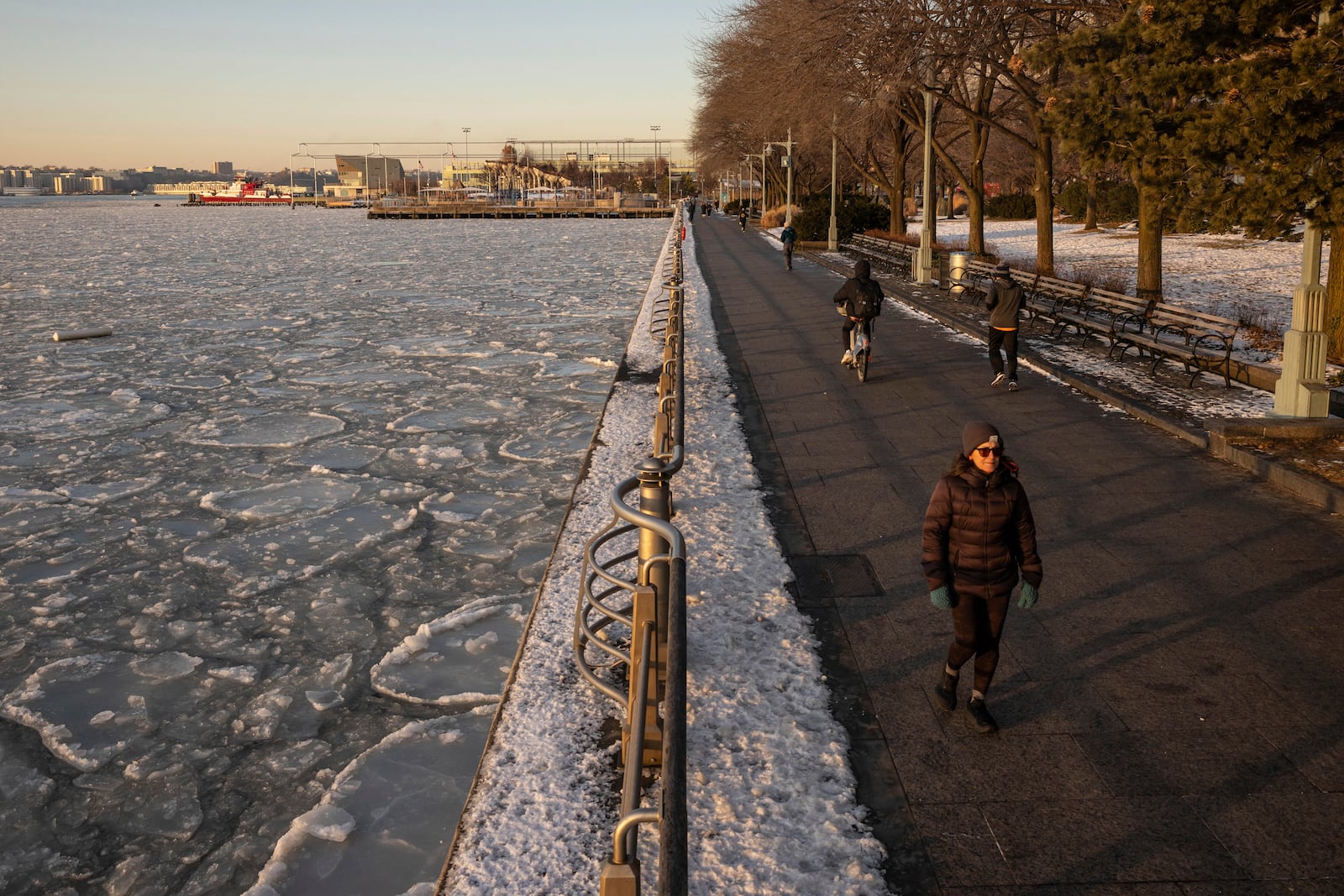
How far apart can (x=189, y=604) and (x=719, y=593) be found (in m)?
3.66

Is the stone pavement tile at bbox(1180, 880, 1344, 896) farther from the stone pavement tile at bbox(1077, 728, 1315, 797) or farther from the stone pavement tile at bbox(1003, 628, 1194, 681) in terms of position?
the stone pavement tile at bbox(1003, 628, 1194, 681)

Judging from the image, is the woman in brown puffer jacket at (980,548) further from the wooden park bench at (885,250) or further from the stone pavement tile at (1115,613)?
the wooden park bench at (885,250)

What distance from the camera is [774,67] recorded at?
31.1 metres

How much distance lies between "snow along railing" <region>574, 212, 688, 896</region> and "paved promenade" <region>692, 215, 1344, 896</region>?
41.0 inches

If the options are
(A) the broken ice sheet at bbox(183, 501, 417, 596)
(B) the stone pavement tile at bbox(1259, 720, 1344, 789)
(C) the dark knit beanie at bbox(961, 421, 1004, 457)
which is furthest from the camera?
(A) the broken ice sheet at bbox(183, 501, 417, 596)

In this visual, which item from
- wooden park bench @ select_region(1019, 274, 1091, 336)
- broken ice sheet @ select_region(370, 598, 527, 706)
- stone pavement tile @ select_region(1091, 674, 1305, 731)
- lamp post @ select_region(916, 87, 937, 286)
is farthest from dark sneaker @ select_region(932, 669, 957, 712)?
lamp post @ select_region(916, 87, 937, 286)

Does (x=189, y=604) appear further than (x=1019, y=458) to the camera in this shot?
No

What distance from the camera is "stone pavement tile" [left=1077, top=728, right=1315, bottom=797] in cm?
486

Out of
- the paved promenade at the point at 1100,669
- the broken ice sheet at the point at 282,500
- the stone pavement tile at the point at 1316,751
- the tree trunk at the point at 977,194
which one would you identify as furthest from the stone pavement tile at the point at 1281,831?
the tree trunk at the point at 977,194

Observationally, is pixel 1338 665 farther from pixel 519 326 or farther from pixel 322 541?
pixel 519 326

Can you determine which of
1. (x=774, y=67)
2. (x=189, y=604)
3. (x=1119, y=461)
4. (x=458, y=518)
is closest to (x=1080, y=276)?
(x=774, y=67)

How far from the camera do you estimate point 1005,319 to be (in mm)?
13430

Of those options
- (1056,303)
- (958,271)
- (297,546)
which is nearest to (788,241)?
(958,271)

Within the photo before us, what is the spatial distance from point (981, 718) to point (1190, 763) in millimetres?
898
